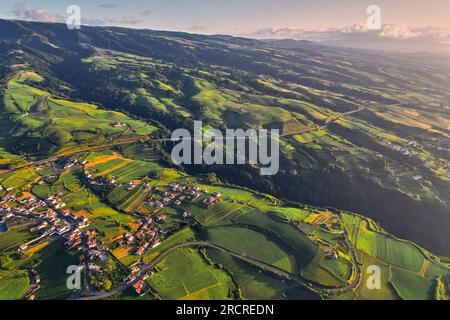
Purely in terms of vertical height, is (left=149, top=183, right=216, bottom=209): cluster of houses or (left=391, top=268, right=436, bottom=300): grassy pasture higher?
(left=149, top=183, right=216, bottom=209): cluster of houses

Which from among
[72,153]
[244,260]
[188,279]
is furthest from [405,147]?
[72,153]

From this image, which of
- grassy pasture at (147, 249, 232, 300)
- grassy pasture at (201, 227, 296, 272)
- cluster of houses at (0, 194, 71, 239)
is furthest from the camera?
cluster of houses at (0, 194, 71, 239)

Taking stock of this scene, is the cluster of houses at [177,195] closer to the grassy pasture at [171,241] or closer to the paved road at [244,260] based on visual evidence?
the grassy pasture at [171,241]

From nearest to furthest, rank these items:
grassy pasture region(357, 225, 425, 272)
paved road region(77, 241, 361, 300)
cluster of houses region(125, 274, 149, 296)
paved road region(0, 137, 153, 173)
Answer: paved road region(77, 241, 361, 300) < cluster of houses region(125, 274, 149, 296) < grassy pasture region(357, 225, 425, 272) < paved road region(0, 137, 153, 173)

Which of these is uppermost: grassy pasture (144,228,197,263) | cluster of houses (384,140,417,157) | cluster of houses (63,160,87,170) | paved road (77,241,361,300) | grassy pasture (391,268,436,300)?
cluster of houses (384,140,417,157)

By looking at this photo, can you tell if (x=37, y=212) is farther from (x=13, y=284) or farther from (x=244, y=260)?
(x=244, y=260)

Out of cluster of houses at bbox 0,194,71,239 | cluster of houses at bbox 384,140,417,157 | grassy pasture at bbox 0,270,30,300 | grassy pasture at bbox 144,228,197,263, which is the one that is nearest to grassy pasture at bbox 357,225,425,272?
grassy pasture at bbox 144,228,197,263

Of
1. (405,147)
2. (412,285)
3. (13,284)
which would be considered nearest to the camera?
(13,284)

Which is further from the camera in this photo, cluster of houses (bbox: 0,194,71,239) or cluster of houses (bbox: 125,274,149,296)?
cluster of houses (bbox: 0,194,71,239)

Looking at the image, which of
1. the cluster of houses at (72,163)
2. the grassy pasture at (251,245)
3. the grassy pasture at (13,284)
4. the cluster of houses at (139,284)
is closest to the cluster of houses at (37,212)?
the grassy pasture at (13,284)

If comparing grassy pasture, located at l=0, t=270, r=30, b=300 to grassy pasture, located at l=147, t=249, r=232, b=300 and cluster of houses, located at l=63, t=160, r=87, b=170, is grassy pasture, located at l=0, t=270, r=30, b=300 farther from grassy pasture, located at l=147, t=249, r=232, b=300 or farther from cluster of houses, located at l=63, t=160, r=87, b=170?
cluster of houses, located at l=63, t=160, r=87, b=170
